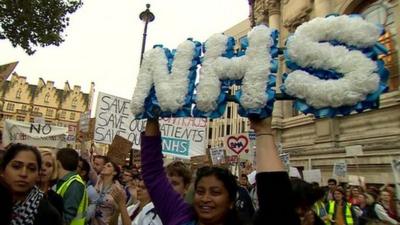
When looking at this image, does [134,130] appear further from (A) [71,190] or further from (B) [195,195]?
(B) [195,195]

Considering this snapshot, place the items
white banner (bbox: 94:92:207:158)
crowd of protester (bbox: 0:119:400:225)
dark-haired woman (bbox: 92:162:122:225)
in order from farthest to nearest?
white banner (bbox: 94:92:207:158) < dark-haired woman (bbox: 92:162:122:225) < crowd of protester (bbox: 0:119:400:225)

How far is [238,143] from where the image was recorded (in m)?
11.5

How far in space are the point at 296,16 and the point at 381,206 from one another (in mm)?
12303

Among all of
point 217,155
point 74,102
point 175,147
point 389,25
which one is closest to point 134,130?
point 175,147

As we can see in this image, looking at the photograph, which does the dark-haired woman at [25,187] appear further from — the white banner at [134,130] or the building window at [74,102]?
the building window at [74,102]

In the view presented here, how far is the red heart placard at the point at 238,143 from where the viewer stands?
1142 centimetres

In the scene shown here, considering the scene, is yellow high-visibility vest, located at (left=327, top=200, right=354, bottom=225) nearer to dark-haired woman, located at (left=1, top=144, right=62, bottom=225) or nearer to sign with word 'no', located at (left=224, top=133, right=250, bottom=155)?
sign with word 'no', located at (left=224, top=133, right=250, bottom=155)

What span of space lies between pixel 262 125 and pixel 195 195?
2.12ft

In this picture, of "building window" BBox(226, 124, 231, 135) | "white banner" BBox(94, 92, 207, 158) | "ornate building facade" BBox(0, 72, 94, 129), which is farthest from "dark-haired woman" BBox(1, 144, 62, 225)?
"ornate building facade" BBox(0, 72, 94, 129)

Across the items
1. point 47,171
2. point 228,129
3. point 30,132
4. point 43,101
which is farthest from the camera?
point 43,101

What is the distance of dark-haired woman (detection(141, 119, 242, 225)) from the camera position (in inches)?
86.5

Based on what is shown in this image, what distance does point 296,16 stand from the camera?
1838 cm

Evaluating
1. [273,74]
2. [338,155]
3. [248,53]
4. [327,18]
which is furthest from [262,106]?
[338,155]

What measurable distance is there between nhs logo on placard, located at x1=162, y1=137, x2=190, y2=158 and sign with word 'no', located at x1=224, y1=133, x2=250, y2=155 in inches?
88.7
